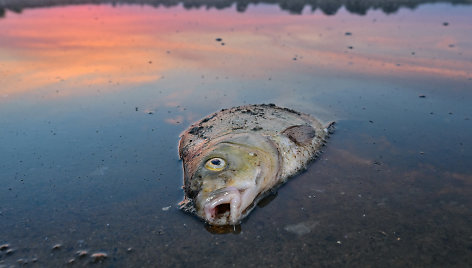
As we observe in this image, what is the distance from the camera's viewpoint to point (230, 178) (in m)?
4.91

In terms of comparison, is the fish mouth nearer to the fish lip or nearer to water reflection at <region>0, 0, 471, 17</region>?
the fish lip

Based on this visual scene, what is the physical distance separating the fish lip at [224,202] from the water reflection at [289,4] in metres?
19.0

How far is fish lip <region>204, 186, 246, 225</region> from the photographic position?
185 inches

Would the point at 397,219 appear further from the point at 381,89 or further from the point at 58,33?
A: the point at 58,33

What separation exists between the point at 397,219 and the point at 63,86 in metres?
9.01

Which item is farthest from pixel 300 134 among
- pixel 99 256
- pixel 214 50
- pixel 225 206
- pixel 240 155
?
pixel 214 50

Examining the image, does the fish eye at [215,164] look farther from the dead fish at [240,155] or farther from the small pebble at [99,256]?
the small pebble at [99,256]

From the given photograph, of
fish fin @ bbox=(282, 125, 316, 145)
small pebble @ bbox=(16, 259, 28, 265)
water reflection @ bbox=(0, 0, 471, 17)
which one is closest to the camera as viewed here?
small pebble @ bbox=(16, 259, 28, 265)

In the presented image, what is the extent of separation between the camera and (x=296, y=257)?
4336 millimetres

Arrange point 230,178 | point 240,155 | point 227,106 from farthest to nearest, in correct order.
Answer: point 227,106 < point 240,155 < point 230,178

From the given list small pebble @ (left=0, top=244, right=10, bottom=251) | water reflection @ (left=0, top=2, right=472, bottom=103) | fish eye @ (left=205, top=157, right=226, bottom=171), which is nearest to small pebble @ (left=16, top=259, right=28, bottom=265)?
small pebble @ (left=0, top=244, right=10, bottom=251)

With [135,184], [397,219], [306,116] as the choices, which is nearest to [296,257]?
[397,219]

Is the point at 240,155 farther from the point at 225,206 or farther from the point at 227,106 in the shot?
the point at 227,106

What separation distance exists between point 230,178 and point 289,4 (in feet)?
72.5
